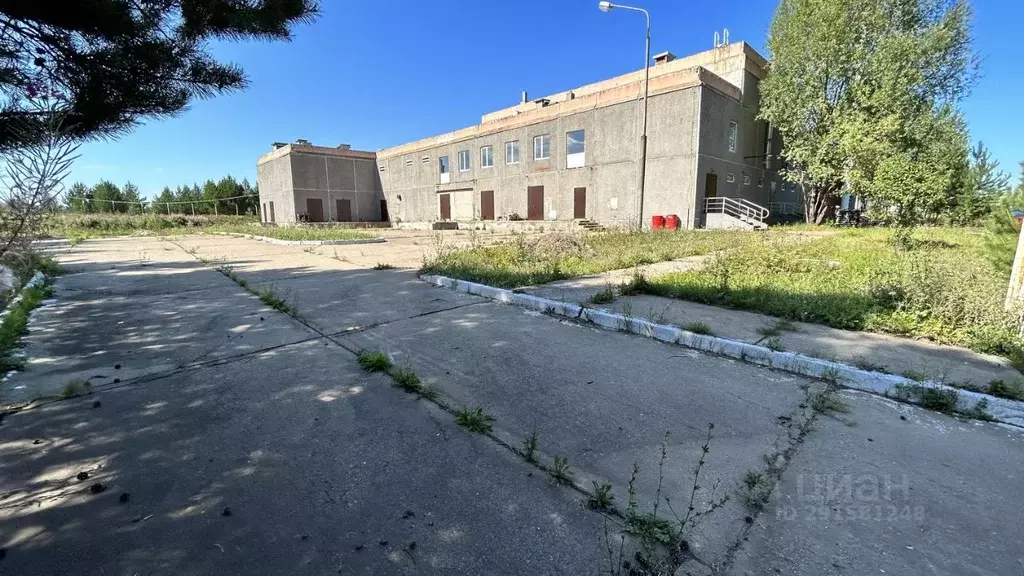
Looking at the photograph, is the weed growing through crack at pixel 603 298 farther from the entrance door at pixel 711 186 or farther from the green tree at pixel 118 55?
the entrance door at pixel 711 186

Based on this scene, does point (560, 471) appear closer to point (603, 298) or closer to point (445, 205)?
point (603, 298)

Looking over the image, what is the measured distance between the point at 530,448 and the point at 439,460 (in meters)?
0.51

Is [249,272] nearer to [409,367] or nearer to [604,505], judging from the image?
[409,367]

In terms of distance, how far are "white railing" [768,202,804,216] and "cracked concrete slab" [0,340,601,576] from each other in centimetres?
3072

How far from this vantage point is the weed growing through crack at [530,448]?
2343mm

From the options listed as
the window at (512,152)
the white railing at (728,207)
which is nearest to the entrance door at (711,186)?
the white railing at (728,207)

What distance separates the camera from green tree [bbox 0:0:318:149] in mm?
2309

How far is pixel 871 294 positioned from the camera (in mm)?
5348

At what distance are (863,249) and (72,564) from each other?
1371 centimetres

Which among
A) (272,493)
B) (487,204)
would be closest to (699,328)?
(272,493)

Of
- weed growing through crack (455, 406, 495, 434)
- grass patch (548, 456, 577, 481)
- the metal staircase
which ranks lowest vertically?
grass patch (548, 456, 577, 481)

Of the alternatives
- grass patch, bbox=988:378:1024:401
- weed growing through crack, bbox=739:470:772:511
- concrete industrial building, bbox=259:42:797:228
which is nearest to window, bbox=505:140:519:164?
concrete industrial building, bbox=259:42:797:228

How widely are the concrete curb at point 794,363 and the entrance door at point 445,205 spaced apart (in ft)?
89.7

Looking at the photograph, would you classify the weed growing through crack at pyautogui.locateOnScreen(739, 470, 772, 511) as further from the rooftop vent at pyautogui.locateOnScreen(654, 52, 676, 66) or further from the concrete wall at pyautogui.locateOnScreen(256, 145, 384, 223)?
the concrete wall at pyautogui.locateOnScreen(256, 145, 384, 223)
